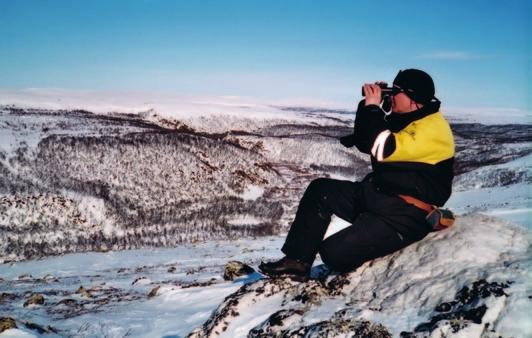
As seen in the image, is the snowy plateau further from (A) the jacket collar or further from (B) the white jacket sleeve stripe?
(A) the jacket collar

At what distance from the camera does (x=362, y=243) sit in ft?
15.5

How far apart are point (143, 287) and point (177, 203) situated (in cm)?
2523

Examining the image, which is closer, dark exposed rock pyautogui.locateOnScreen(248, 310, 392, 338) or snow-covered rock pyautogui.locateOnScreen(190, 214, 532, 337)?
snow-covered rock pyautogui.locateOnScreen(190, 214, 532, 337)

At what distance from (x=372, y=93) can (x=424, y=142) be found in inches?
32.3

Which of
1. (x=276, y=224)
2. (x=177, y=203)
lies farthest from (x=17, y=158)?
Answer: (x=276, y=224)

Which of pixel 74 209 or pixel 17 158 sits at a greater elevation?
pixel 17 158

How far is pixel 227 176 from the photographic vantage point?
4291 cm

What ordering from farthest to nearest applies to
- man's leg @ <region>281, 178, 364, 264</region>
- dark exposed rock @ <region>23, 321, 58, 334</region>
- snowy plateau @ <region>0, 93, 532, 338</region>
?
dark exposed rock @ <region>23, 321, 58, 334</region>
man's leg @ <region>281, 178, 364, 264</region>
snowy plateau @ <region>0, 93, 532, 338</region>

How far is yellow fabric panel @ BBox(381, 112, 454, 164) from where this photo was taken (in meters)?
4.31

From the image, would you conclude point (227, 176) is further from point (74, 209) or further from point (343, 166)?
point (343, 166)

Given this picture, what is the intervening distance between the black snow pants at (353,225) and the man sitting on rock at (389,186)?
1 cm

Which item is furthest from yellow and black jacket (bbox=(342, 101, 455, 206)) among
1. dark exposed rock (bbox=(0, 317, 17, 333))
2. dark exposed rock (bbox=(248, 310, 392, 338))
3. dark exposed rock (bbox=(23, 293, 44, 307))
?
dark exposed rock (bbox=(23, 293, 44, 307))

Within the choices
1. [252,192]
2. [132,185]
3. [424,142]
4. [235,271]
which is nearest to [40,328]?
[235,271]

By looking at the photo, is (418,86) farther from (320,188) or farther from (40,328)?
(40,328)
